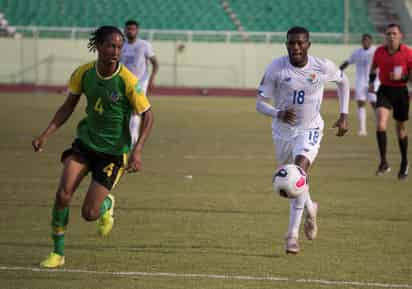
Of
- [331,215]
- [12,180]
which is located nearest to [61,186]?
[331,215]

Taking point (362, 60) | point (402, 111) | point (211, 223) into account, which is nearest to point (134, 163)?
point (211, 223)

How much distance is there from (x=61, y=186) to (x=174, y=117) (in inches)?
776

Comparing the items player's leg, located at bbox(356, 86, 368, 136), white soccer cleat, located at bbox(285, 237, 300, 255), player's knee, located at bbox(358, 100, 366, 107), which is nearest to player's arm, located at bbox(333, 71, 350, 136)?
white soccer cleat, located at bbox(285, 237, 300, 255)

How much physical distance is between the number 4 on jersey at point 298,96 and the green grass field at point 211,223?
55.6 inches

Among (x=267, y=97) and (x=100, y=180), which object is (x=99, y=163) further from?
(x=267, y=97)

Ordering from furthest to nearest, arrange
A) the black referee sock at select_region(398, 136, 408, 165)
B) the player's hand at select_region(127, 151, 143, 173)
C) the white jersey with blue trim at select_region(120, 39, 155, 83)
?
the white jersey with blue trim at select_region(120, 39, 155, 83)
the black referee sock at select_region(398, 136, 408, 165)
the player's hand at select_region(127, 151, 143, 173)

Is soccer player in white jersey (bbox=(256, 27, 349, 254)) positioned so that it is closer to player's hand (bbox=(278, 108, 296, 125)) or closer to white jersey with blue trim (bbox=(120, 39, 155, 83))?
player's hand (bbox=(278, 108, 296, 125))

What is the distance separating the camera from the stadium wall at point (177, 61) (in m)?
37.8

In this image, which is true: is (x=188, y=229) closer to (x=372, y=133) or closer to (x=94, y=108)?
(x=94, y=108)

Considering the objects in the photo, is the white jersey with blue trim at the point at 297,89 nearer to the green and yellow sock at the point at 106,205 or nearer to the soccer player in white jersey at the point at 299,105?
the soccer player in white jersey at the point at 299,105

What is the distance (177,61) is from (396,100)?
22686 mm

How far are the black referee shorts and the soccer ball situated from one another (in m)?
6.97

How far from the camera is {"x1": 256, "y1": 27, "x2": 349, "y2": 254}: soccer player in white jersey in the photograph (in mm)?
9508

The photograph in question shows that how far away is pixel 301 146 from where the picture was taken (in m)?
9.57
